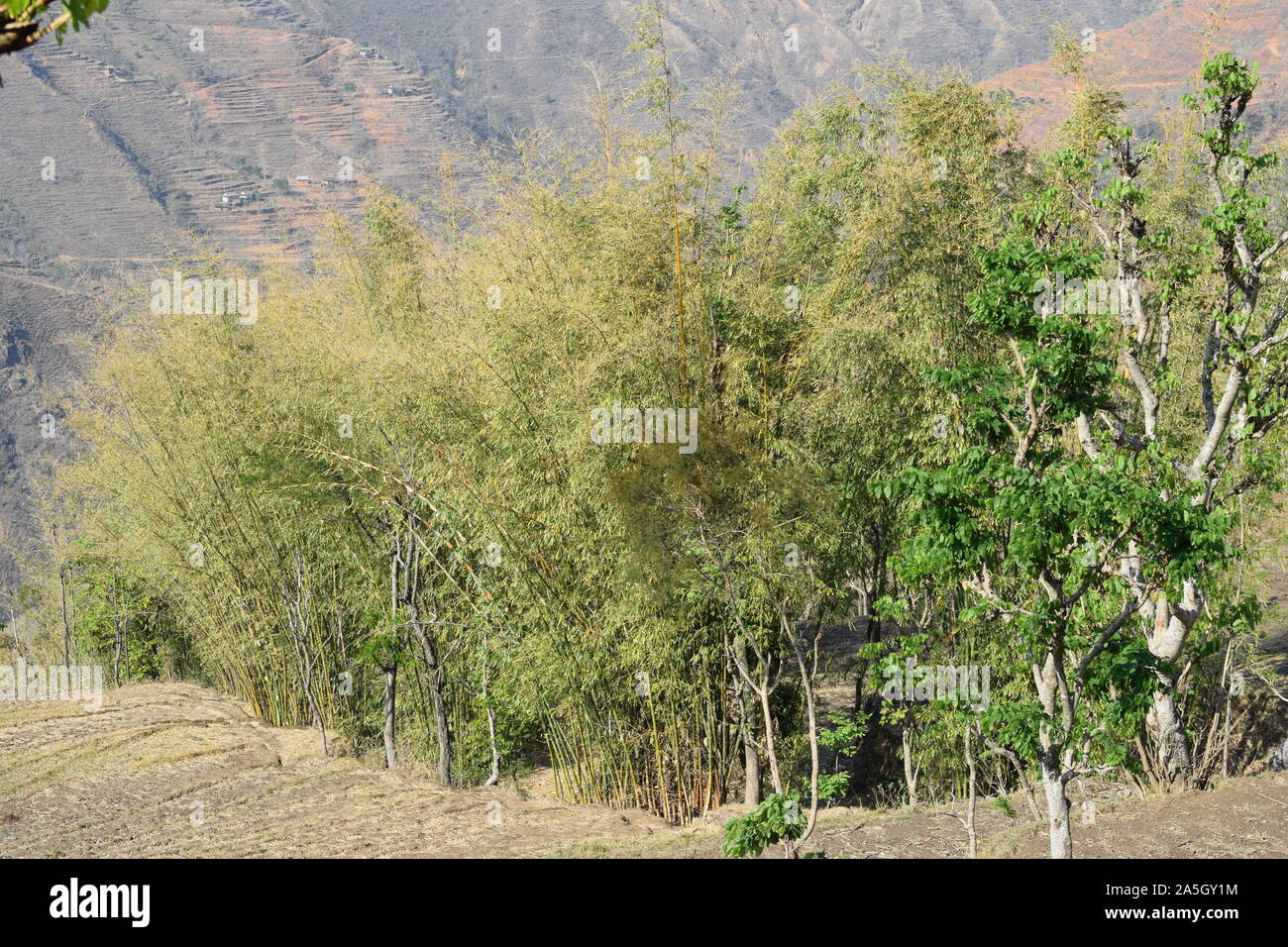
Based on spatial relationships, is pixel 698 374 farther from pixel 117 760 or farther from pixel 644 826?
pixel 117 760

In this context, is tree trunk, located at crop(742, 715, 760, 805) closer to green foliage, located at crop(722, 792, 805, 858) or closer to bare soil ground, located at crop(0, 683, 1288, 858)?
bare soil ground, located at crop(0, 683, 1288, 858)

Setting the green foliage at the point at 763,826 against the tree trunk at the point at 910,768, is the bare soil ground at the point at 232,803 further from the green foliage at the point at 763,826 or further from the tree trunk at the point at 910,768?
the green foliage at the point at 763,826

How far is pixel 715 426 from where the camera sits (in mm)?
6273

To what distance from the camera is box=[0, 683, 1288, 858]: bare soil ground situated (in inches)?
226

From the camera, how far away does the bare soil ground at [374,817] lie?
226 inches

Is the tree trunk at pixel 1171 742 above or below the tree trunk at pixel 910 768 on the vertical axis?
above

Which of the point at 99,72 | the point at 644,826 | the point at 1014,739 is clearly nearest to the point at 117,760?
the point at 644,826

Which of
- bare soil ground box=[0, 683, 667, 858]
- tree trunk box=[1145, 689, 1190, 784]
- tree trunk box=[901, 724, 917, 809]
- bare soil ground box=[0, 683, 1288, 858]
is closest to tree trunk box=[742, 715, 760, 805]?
bare soil ground box=[0, 683, 1288, 858]

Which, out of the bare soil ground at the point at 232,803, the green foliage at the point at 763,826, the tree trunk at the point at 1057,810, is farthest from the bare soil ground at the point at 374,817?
the green foliage at the point at 763,826

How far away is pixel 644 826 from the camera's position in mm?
6660

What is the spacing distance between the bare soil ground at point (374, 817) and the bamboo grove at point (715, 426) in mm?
449

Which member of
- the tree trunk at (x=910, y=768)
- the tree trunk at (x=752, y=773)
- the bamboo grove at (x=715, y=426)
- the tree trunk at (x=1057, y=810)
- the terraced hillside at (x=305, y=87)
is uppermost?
the terraced hillside at (x=305, y=87)

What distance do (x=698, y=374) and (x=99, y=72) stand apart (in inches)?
4432

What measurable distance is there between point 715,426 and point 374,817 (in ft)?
10.5
